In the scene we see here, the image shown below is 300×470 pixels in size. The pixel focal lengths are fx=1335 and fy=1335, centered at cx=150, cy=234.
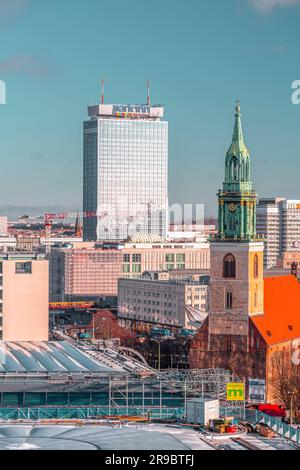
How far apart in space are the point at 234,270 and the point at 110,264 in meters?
72.4

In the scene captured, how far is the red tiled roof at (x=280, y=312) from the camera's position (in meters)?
46.9

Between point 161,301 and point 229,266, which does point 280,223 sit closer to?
point 161,301

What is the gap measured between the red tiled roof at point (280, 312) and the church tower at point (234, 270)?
53 centimetres

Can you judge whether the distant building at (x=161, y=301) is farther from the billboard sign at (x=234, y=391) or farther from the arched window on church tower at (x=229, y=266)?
the billboard sign at (x=234, y=391)

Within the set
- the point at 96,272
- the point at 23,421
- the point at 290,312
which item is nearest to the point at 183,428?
the point at 23,421

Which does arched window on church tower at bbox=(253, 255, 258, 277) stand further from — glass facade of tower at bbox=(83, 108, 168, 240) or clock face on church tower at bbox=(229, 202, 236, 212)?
glass facade of tower at bbox=(83, 108, 168, 240)

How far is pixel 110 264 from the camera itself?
11938 cm

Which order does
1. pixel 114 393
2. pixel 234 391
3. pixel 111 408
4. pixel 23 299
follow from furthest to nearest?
pixel 23 299
pixel 114 393
pixel 111 408
pixel 234 391

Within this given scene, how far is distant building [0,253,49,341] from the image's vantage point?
53.2 metres

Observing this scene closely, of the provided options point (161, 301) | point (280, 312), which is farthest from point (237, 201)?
point (161, 301)

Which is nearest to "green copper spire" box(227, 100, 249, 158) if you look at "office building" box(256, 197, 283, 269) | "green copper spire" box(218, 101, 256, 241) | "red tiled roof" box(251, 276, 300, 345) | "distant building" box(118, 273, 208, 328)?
"green copper spire" box(218, 101, 256, 241)

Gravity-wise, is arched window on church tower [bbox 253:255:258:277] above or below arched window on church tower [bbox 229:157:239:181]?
below

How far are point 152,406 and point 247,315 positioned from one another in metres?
16.3

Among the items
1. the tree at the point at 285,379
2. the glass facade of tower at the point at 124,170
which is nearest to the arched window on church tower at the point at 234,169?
the tree at the point at 285,379
